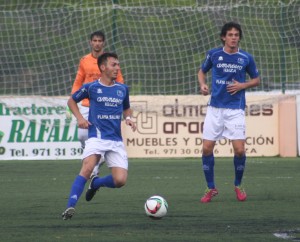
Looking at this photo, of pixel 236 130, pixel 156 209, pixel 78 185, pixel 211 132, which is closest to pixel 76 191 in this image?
pixel 78 185

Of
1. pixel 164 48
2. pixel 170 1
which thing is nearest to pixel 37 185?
pixel 164 48

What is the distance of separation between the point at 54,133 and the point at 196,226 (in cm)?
1058

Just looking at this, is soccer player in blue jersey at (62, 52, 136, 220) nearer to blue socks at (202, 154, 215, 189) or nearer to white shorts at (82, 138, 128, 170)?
white shorts at (82, 138, 128, 170)

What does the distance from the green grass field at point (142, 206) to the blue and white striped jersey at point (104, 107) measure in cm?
80

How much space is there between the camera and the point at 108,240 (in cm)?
880

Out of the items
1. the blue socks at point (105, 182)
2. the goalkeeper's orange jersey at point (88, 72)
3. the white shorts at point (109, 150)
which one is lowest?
the blue socks at point (105, 182)

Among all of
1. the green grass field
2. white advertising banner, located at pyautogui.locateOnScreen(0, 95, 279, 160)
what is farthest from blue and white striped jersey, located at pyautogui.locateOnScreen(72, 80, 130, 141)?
white advertising banner, located at pyautogui.locateOnScreen(0, 95, 279, 160)

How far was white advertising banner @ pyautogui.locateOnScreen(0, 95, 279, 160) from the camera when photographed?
65.9 ft

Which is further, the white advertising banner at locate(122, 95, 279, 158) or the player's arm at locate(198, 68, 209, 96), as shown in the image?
the white advertising banner at locate(122, 95, 279, 158)

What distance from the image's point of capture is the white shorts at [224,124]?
499 inches

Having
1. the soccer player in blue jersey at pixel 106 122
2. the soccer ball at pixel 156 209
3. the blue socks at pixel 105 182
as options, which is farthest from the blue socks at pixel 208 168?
the soccer ball at pixel 156 209

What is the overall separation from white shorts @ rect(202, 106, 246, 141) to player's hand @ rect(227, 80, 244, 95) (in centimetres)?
24

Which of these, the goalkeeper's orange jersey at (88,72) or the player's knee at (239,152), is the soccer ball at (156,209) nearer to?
the player's knee at (239,152)

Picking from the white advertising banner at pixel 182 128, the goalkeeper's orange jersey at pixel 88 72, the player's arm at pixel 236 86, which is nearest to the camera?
the player's arm at pixel 236 86
